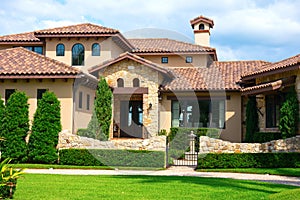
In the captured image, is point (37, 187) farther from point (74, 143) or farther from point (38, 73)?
point (38, 73)

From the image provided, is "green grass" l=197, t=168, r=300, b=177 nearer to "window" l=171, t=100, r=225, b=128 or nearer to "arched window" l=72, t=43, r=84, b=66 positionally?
"window" l=171, t=100, r=225, b=128

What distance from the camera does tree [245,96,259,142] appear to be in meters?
27.0

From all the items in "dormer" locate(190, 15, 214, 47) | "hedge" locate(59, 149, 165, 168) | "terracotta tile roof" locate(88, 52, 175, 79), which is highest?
"dormer" locate(190, 15, 214, 47)

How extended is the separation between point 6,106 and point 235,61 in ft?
61.7

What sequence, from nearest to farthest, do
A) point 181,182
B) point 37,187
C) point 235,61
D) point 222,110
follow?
point 37,187, point 181,182, point 222,110, point 235,61

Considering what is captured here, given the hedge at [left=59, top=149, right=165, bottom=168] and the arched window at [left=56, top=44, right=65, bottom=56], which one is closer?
the hedge at [left=59, top=149, right=165, bottom=168]

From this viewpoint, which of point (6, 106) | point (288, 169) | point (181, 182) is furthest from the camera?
point (6, 106)

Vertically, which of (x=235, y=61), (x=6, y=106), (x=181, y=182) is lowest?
(x=181, y=182)

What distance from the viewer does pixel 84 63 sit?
31.9 m

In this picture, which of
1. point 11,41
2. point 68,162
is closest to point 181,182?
point 68,162

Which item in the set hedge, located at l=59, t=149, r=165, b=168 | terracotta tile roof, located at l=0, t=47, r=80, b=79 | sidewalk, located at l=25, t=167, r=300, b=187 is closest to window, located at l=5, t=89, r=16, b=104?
terracotta tile roof, located at l=0, t=47, r=80, b=79

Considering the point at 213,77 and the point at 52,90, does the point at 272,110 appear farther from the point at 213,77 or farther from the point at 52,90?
the point at 52,90

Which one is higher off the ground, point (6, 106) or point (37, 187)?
point (6, 106)

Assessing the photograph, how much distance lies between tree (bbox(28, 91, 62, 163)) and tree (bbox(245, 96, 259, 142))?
11291 millimetres
